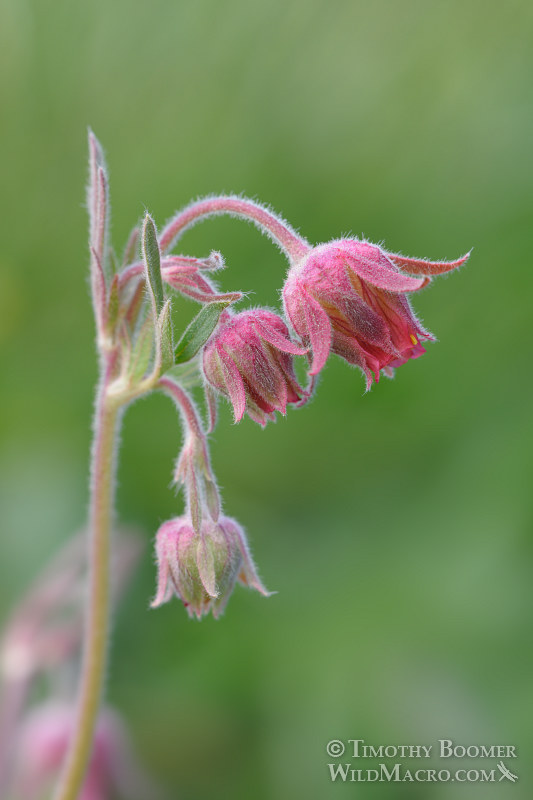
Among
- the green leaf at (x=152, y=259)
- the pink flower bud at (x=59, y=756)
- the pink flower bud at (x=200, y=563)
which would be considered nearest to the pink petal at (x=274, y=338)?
the green leaf at (x=152, y=259)

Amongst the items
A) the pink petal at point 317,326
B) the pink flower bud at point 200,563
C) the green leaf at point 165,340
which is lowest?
the pink flower bud at point 200,563

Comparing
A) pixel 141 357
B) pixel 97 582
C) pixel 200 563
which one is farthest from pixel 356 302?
pixel 97 582

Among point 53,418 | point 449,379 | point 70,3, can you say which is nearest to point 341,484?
point 449,379

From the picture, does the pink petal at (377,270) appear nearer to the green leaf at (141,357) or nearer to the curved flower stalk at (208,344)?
the curved flower stalk at (208,344)

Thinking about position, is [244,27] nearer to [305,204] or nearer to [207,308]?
[305,204]

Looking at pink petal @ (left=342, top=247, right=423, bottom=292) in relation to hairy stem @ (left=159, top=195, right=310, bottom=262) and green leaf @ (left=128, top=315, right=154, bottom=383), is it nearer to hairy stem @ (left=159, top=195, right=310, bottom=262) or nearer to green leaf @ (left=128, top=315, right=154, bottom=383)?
hairy stem @ (left=159, top=195, right=310, bottom=262)

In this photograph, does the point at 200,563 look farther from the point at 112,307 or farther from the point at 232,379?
the point at 112,307
